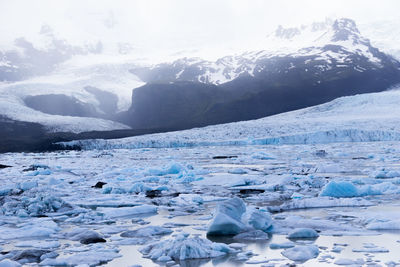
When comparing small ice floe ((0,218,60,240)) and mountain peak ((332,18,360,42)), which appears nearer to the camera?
small ice floe ((0,218,60,240))

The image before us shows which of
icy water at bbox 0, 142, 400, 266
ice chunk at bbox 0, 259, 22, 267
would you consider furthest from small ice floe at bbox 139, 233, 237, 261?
ice chunk at bbox 0, 259, 22, 267

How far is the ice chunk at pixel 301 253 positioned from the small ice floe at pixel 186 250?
70 cm

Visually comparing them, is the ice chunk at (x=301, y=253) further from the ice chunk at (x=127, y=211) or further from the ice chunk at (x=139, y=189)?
the ice chunk at (x=139, y=189)

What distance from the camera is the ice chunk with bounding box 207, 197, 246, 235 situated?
6.71m

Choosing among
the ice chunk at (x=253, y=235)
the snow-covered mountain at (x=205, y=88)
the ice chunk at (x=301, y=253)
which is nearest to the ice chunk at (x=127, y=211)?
the ice chunk at (x=253, y=235)

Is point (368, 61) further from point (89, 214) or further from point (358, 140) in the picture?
point (89, 214)

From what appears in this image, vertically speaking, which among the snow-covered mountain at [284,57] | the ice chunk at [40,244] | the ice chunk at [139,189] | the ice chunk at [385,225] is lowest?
the ice chunk at [40,244]

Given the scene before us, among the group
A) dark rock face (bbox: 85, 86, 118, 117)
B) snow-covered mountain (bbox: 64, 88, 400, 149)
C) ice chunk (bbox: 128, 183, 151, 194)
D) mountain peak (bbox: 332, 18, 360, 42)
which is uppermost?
mountain peak (bbox: 332, 18, 360, 42)

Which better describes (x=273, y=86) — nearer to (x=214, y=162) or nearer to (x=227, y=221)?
(x=214, y=162)

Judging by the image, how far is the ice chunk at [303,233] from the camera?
6520 mm

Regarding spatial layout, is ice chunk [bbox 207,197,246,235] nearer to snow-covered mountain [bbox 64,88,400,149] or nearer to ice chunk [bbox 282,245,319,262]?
ice chunk [bbox 282,245,319,262]

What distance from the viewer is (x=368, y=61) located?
118562 millimetres

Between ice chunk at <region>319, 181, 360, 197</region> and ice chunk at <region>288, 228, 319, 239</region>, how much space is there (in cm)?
383

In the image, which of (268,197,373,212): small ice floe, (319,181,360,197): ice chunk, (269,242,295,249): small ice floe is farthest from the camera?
(319,181,360,197): ice chunk
